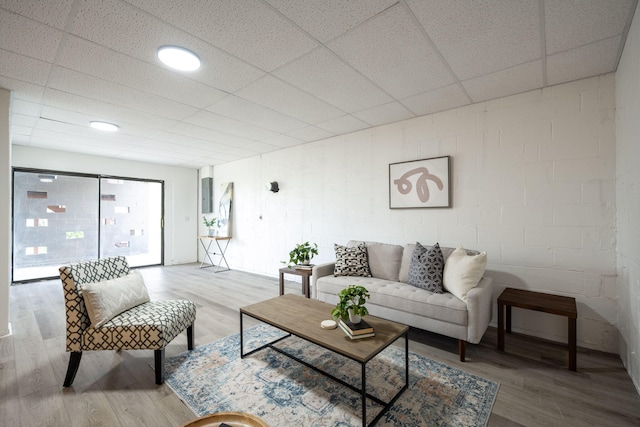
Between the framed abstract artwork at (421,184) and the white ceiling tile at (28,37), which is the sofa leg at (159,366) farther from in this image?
the framed abstract artwork at (421,184)

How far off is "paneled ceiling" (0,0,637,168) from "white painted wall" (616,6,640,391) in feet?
0.71

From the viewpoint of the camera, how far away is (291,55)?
A: 214 centimetres

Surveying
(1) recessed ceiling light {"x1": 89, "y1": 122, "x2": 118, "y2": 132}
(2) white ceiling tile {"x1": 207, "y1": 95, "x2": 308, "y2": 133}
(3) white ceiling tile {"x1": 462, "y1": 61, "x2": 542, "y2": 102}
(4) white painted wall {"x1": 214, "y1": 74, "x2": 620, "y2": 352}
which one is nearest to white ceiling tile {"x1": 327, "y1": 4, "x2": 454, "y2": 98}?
(3) white ceiling tile {"x1": 462, "y1": 61, "x2": 542, "y2": 102}

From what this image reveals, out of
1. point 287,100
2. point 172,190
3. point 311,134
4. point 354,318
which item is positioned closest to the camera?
point 354,318

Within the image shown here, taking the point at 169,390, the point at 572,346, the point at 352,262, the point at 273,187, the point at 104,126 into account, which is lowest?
the point at 169,390

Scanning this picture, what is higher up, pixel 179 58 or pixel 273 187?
pixel 179 58

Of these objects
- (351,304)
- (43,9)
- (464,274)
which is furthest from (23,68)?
(464,274)

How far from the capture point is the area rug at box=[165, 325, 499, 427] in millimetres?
1632

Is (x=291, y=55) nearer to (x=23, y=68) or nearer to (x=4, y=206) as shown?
(x=23, y=68)

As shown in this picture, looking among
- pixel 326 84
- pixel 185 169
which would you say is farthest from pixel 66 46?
pixel 185 169

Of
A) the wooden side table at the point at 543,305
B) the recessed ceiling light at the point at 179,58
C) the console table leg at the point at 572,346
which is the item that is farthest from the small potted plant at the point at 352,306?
the recessed ceiling light at the point at 179,58

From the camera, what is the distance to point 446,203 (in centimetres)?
323

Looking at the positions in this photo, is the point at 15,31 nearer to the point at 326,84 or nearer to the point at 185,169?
the point at 326,84

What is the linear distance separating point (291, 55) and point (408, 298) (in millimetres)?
2353
